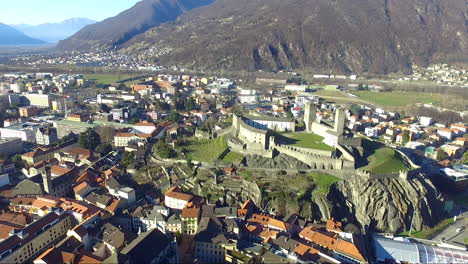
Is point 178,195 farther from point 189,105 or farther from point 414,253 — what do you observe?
point 189,105

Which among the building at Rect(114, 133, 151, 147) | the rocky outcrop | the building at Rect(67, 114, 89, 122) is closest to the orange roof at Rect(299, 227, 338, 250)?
the rocky outcrop

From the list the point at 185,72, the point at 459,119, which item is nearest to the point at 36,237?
the point at 459,119

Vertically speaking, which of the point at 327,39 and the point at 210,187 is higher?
the point at 327,39

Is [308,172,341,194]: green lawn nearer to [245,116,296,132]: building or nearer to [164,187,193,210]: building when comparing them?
[245,116,296,132]: building

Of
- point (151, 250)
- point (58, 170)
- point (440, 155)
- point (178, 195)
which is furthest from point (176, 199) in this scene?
point (440, 155)

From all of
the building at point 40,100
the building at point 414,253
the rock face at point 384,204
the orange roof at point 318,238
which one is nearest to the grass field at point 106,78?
the building at point 40,100
